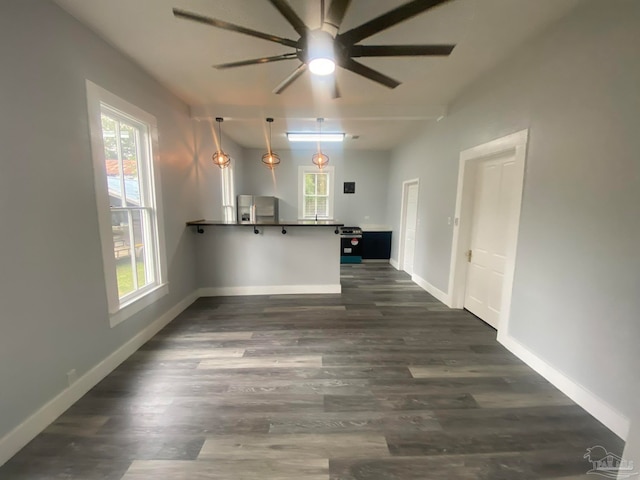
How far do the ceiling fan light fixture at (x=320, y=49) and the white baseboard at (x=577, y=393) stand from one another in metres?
2.69

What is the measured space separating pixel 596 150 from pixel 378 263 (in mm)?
4776

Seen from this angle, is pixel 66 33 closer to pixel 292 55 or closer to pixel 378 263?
pixel 292 55

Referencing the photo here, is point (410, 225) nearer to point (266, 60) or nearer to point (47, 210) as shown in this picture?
point (266, 60)

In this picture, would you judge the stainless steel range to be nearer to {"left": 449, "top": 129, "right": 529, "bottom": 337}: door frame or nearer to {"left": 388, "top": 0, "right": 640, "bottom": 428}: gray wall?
{"left": 449, "top": 129, "right": 529, "bottom": 337}: door frame

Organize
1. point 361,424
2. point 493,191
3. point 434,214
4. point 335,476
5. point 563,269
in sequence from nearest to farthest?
1. point 335,476
2. point 361,424
3. point 563,269
4. point 493,191
5. point 434,214

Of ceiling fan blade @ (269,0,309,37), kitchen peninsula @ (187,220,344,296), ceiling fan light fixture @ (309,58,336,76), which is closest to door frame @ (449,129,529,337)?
kitchen peninsula @ (187,220,344,296)

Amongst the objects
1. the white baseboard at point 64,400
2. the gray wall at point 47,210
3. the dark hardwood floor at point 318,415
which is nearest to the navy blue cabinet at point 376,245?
the dark hardwood floor at point 318,415

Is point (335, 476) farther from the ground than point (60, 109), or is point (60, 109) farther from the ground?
point (60, 109)

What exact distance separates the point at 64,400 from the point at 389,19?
3.20 metres

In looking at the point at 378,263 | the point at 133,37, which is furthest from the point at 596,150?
the point at 378,263

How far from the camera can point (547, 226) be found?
2156 mm

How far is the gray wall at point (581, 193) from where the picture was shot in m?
1.59

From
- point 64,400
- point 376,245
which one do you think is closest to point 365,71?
point 64,400

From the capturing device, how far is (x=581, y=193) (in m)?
1.87
